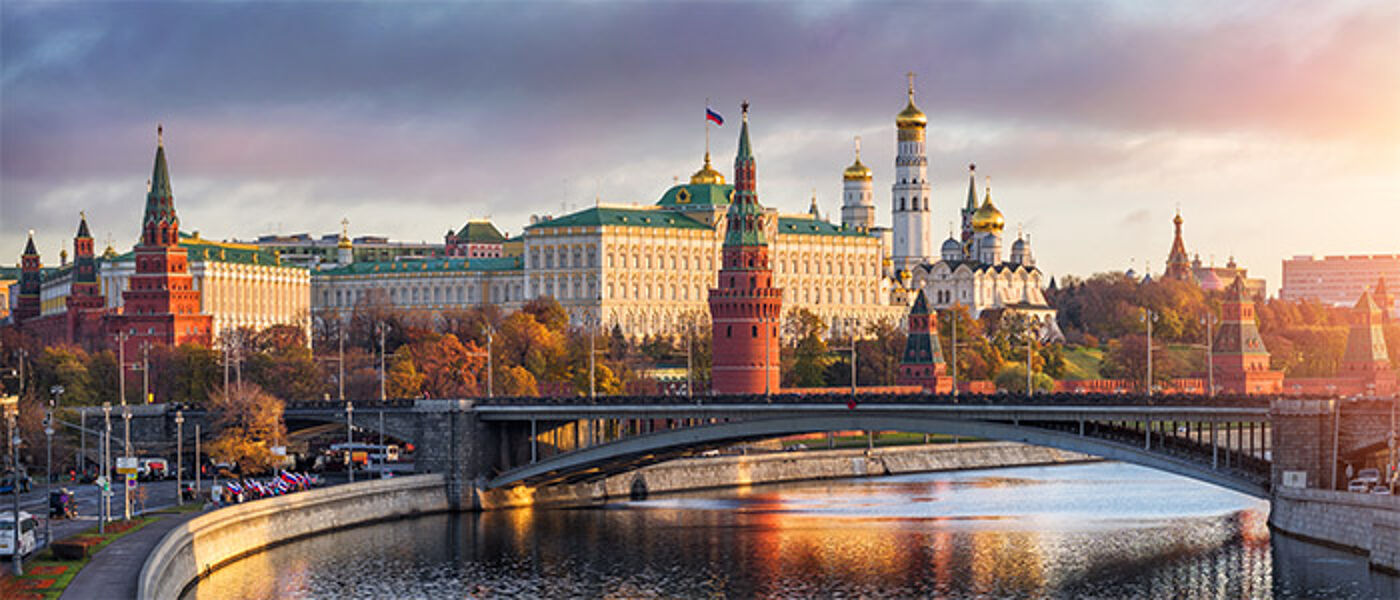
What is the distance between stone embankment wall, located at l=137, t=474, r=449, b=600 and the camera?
260ft

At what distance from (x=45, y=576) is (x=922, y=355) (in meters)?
112

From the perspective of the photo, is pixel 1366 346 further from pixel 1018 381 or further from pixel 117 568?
pixel 117 568

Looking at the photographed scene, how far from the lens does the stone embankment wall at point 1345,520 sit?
271 feet

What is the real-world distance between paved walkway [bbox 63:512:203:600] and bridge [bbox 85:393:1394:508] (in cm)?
2984

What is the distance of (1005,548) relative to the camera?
324 feet

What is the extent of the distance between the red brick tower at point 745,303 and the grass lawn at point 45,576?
3108 inches

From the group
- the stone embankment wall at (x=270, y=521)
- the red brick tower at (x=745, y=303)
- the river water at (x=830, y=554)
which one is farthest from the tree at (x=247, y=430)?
the red brick tower at (x=745, y=303)

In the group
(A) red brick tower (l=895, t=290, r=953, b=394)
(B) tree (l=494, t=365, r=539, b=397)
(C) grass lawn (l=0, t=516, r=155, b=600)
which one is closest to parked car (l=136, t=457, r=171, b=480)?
(B) tree (l=494, t=365, r=539, b=397)

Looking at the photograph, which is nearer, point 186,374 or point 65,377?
point 65,377

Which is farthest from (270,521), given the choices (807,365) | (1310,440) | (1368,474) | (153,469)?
(807,365)

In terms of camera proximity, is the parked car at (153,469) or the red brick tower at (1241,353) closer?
the parked car at (153,469)

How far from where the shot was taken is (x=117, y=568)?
73688 millimetres

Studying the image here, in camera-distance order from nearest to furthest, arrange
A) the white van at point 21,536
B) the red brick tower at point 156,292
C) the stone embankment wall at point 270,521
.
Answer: the white van at point 21,536, the stone embankment wall at point 270,521, the red brick tower at point 156,292

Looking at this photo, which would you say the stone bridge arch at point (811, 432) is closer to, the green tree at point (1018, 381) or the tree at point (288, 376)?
the tree at point (288, 376)
